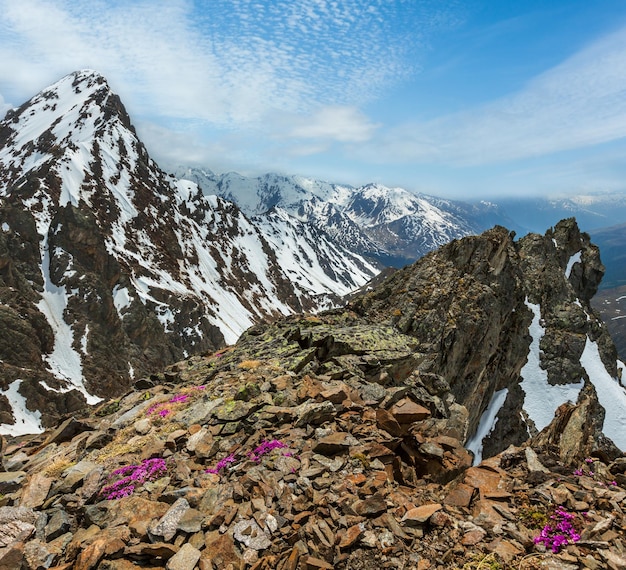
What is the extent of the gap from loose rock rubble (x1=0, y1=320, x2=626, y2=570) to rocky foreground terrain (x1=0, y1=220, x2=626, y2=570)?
42 mm

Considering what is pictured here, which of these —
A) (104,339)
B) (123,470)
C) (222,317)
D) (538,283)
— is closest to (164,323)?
(104,339)

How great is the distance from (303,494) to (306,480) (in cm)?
36

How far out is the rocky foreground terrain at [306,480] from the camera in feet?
26.4

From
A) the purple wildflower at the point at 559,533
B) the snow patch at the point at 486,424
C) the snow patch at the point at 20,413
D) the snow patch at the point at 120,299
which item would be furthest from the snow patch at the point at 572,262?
the snow patch at the point at 120,299

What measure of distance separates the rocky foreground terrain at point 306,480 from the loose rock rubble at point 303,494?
0.14 ft

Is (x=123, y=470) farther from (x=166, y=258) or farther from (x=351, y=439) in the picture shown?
(x=166, y=258)

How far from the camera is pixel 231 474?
1121 cm

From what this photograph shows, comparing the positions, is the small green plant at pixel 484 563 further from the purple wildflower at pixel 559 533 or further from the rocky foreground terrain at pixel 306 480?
the purple wildflower at pixel 559 533

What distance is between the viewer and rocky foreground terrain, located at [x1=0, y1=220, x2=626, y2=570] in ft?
26.4

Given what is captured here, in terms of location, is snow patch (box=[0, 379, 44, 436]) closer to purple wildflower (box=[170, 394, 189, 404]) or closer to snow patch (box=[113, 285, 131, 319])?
snow patch (box=[113, 285, 131, 319])

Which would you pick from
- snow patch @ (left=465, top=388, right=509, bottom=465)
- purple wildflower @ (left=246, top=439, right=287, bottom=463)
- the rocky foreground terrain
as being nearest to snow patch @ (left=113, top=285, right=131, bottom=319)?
snow patch @ (left=465, top=388, right=509, bottom=465)

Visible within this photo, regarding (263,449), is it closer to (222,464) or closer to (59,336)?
(222,464)

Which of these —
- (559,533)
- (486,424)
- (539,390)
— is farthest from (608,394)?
(559,533)

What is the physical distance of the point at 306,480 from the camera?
32.8ft
